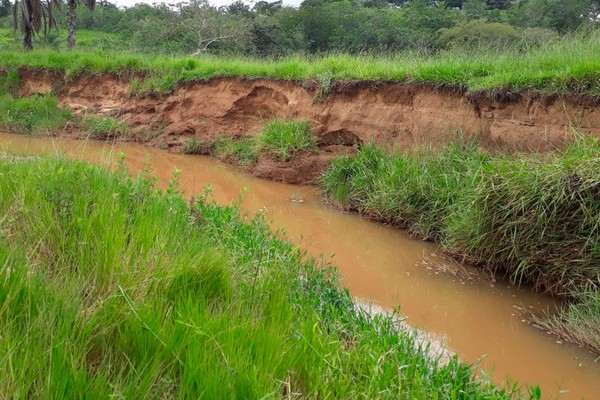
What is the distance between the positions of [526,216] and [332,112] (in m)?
5.32

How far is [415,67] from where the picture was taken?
28.7 feet

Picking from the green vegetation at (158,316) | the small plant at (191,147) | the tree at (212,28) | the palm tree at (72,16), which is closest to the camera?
the green vegetation at (158,316)

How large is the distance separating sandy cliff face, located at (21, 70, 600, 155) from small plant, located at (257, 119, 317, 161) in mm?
285

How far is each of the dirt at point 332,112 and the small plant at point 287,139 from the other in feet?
0.63

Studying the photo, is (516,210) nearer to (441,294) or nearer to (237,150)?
(441,294)

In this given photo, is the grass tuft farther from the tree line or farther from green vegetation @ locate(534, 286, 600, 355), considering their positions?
green vegetation @ locate(534, 286, 600, 355)

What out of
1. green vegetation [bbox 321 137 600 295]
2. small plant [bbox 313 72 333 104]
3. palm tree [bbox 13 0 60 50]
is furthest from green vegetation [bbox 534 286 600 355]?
palm tree [bbox 13 0 60 50]

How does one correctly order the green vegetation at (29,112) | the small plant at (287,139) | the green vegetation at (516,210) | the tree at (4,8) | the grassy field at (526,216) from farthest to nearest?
the tree at (4,8) < the green vegetation at (29,112) < the small plant at (287,139) < the green vegetation at (516,210) < the grassy field at (526,216)

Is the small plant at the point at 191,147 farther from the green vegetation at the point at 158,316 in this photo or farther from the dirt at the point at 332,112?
the green vegetation at the point at 158,316

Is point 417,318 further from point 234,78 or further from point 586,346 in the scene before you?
point 234,78

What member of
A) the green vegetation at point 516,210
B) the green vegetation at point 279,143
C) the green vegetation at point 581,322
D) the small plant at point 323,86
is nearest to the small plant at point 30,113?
the green vegetation at point 279,143

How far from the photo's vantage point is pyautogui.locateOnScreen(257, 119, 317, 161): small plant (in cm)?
987

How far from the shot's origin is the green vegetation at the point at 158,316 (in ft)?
6.39

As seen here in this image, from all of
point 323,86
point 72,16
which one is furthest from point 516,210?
point 72,16
